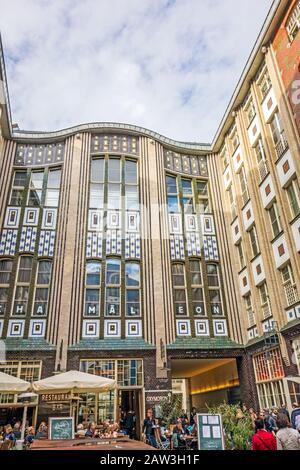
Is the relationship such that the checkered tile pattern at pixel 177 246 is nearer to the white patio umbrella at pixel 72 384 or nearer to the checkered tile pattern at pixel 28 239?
the checkered tile pattern at pixel 28 239

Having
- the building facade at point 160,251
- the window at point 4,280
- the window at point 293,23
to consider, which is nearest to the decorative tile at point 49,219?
the building facade at point 160,251

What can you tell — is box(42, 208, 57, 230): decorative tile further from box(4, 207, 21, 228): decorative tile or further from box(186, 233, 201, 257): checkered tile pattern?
box(186, 233, 201, 257): checkered tile pattern

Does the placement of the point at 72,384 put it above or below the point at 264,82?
below

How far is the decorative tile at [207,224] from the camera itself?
21391 mm

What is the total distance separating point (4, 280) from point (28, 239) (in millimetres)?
2551

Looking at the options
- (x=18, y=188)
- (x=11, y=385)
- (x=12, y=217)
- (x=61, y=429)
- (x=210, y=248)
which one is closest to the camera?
(x=61, y=429)

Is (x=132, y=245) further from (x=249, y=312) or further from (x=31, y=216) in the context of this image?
(x=249, y=312)

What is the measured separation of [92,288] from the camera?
18.6 meters

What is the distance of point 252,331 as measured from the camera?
1794cm

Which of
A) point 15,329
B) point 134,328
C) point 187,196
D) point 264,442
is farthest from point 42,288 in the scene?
point 264,442

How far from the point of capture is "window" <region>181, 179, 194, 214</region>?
72.4 feet

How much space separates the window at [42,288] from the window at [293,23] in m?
16.0
